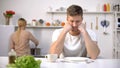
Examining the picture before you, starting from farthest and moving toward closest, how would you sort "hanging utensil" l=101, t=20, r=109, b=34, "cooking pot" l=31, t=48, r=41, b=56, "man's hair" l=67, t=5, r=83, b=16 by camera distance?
"hanging utensil" l=101, t=20, r=109, b=34, "cooking pot" l=31, t=48, r=41, b=56, "man's hair" l=67, t=5, r=83, b=16

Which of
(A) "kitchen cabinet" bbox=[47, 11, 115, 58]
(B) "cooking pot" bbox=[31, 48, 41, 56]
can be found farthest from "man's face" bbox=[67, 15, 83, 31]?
(A) "kitchen cabinet" bbox=[47, 11, 115, 58]

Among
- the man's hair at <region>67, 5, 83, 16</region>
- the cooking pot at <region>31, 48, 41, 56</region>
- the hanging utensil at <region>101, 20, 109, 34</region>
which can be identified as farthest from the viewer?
the hanging utensil at <region>101, 20, 109, 34</region>

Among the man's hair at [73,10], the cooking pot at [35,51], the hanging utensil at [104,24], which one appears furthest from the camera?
the hanging utensil at [104,24]

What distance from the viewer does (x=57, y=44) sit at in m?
2.24

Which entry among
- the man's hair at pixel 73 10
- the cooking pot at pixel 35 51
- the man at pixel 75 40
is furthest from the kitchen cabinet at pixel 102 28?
the man's hair at pixel 73 10

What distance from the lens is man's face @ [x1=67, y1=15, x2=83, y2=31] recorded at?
7.34ft

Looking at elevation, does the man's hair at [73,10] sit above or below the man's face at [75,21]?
above

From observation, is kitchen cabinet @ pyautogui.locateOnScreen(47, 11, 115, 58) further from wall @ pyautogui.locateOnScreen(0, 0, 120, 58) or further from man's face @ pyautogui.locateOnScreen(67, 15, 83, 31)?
man's face @ pyautogui.locateOnScreen(67, 15, 83, 31)

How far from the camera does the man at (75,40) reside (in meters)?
2.21

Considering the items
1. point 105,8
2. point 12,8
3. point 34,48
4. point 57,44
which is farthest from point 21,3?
point 57,44

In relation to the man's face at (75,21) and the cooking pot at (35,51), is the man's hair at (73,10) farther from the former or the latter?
the cooking pot at (35,51)

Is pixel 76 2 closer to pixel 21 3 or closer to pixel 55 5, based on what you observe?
pixel 55 5

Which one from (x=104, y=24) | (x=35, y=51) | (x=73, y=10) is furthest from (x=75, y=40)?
(x=104, y=24)

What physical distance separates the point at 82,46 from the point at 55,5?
2.75 meters
